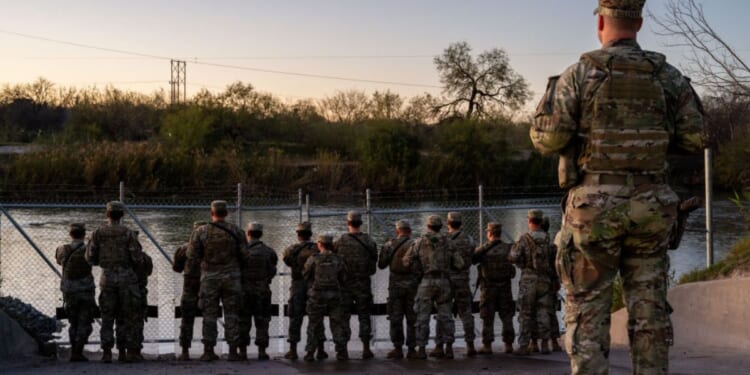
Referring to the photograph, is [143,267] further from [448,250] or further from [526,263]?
[526,263]

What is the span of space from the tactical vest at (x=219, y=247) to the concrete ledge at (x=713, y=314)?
14.0 feet

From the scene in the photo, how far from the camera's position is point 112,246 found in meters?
10.1

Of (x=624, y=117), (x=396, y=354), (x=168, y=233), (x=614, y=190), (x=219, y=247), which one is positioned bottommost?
(x=396, y=354)

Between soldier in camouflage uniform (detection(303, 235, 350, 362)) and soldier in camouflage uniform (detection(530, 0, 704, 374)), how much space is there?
18.4 feet

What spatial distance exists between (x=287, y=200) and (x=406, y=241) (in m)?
24.7

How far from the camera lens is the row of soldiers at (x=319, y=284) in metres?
10.2

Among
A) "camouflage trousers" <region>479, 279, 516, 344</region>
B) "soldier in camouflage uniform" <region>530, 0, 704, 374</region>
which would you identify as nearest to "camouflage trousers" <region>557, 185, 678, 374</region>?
"soldier in camouflage uniform" <region>530, 0, 704, 374</region>

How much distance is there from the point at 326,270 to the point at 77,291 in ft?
9.17

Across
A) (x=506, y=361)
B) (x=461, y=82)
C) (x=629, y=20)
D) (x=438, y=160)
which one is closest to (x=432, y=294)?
(x=506, y=361)

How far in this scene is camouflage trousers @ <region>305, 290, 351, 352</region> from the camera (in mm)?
10289

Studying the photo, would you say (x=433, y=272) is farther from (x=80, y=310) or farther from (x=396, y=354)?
(x=80, y=310)

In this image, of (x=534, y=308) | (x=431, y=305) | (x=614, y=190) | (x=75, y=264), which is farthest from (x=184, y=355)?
(x=614, y=190)

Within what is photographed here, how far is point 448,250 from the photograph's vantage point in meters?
10.3

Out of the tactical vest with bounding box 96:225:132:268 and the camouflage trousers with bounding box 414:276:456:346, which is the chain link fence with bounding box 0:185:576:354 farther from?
the tactical vest with bounding box 96:225:132:268
